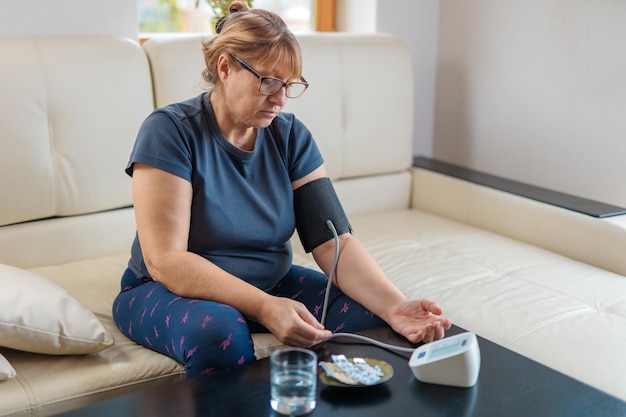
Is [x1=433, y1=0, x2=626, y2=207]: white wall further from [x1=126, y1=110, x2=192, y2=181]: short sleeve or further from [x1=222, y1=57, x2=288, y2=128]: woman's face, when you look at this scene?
[x1=126, y1=110, x2=192, y2=181]: short sleeve

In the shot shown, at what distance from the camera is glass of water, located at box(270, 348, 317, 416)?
124cm

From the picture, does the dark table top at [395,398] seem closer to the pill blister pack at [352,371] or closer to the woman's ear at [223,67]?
the pill blister pack at [352,371]

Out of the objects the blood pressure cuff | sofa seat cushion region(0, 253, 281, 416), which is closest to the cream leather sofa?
sofa seat cushion region(0, 253, 281, 416)

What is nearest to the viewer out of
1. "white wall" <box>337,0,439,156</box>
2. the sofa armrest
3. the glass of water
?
the glass of water

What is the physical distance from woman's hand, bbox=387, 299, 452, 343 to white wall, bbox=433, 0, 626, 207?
1.26 metres

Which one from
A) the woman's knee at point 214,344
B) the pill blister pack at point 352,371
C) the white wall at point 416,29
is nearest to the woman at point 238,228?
the woman's knee at point 214,344

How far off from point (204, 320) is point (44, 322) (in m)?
0.32

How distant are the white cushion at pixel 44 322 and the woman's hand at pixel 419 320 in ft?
1.93

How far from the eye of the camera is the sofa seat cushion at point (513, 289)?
1724mm

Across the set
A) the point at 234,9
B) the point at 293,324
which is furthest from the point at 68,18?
the point at 293,324

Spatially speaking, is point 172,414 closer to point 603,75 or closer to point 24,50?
point 24,50

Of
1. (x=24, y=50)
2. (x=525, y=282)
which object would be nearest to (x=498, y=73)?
(x=525, y=282)

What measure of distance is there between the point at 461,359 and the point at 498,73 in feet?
6.14

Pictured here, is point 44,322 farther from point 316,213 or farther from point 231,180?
point 316,213
